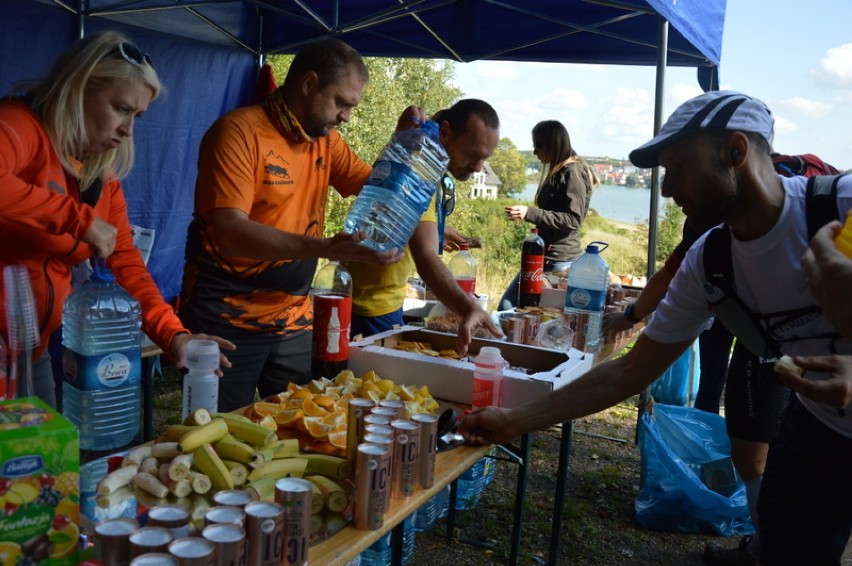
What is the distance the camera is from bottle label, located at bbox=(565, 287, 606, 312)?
3602 mm

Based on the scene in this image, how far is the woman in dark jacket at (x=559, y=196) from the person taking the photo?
5395 mm

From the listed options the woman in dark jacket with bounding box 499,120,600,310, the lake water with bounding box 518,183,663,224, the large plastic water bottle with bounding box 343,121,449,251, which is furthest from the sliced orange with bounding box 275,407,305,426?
the lake water with bounding box 518,183,663,224

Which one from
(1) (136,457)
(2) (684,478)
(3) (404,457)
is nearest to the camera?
(1) (136,457)

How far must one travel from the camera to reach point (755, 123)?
77.1 inches

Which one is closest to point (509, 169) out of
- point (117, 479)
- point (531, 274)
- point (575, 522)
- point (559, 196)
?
point (559, 196)

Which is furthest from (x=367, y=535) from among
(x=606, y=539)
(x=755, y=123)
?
(x=606, y=539)

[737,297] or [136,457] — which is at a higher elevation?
[737,297]

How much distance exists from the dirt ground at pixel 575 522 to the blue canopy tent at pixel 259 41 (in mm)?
1558

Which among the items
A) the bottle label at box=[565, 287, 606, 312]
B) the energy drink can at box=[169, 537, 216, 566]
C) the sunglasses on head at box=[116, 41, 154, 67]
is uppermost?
the sunglasses on head at box=[116, 41, 154, 67]

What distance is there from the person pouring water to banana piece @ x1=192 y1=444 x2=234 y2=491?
0.59 metres

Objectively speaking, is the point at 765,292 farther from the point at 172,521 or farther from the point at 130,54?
the point at 130,54

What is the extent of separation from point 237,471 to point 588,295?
2503 mm

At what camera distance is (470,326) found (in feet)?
8.75

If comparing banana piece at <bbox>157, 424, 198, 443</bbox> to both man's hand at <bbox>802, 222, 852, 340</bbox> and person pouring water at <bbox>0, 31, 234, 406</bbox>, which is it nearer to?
person pouring water at <bbox>0, 31, 234, 406</bbox>
